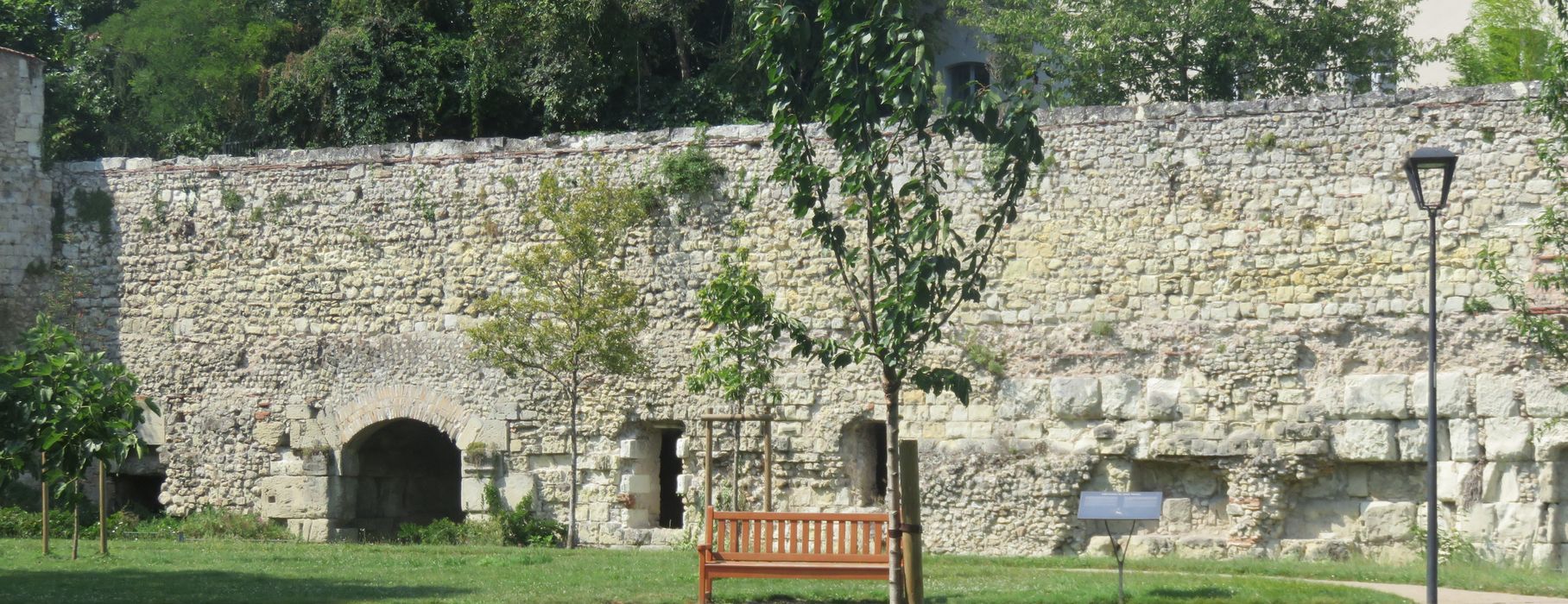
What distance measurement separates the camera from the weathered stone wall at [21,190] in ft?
65.2

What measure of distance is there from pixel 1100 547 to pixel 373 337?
853 cm

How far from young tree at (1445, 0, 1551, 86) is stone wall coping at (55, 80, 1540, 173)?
806cm

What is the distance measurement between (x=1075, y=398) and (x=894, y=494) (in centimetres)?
634

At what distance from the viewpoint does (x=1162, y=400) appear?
16.1 m

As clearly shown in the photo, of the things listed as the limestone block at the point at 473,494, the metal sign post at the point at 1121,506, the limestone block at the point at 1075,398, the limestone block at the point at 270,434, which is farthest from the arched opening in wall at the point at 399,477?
the metal sign post at the point at 1121,506

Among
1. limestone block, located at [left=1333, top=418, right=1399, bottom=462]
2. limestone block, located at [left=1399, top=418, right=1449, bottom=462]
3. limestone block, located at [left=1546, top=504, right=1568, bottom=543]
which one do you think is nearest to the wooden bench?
limestone block, located at [left=1333, top=418, right=1399, bottom=462]

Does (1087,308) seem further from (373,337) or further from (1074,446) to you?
(373,337)

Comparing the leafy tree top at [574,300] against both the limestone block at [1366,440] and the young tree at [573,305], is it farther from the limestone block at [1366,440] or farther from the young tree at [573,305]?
the limestone block at [1366,440]

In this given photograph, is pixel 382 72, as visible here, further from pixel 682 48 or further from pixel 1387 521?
pixel 1387 521

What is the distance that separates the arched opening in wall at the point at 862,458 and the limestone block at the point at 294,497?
243 inches

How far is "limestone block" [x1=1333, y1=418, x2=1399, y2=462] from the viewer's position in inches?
600

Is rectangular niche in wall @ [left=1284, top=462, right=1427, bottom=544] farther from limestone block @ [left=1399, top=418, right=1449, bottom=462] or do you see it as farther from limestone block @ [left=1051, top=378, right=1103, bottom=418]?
limestone block @ [left=1051, top=378, right=1103, bottom=418]

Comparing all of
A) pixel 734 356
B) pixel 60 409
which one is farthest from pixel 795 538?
pixel 60 409

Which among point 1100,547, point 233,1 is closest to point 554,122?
point 233,1
